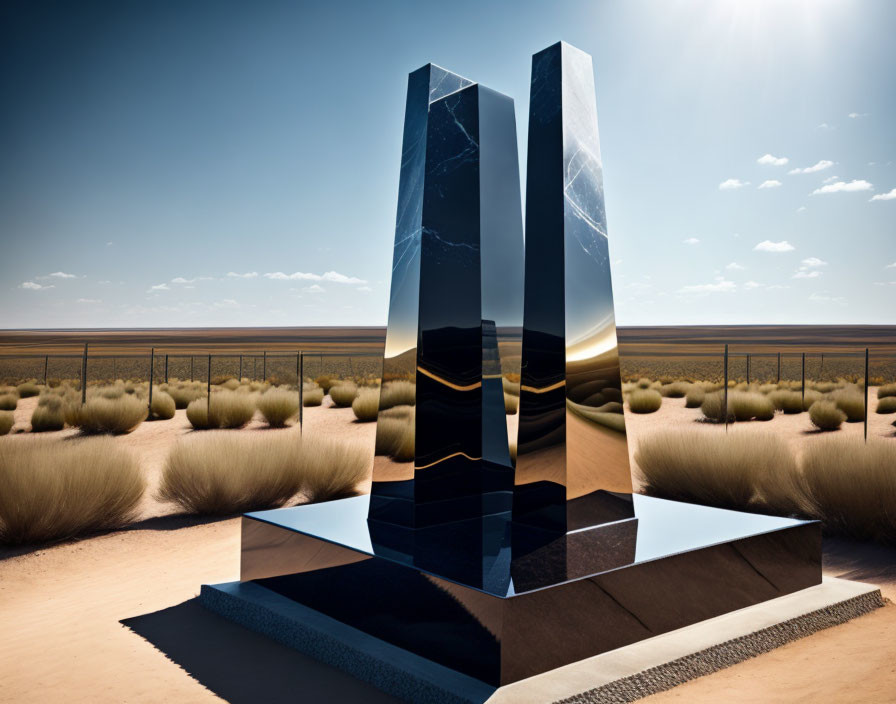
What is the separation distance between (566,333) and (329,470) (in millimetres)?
6466

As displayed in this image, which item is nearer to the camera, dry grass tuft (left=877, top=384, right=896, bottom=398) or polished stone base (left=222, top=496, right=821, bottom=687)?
polished stone base (left=222, top=496, right=821, bottom=687)

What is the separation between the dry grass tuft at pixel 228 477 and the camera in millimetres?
10117

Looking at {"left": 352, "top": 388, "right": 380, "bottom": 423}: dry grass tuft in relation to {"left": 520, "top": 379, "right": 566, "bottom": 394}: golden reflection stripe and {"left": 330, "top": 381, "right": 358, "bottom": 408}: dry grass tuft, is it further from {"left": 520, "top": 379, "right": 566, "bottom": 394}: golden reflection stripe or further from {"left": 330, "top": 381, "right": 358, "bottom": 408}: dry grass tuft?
{"left": 520, "top": 379, "right": 566, "bottom": 394}: golden reflection stripe

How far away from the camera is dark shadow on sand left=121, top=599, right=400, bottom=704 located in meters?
4.22

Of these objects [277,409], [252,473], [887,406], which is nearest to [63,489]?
[252,473]

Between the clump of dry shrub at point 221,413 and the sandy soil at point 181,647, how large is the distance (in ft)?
40.4

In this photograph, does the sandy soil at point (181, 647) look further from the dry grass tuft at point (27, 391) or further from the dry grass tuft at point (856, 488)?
the dry grass tuft at point (27, 391)

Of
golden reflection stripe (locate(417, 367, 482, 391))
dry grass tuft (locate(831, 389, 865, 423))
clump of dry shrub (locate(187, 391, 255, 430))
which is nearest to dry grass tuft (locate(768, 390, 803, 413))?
dry grass tuft (locate(831, 389, 865, 423))

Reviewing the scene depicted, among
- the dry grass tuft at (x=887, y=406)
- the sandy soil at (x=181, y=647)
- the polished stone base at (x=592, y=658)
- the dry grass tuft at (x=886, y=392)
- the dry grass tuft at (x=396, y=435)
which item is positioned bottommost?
the sandy soil at (x=181, y=647)

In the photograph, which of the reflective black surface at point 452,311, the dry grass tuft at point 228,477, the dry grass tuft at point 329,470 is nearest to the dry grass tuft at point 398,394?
the reflective black surface at point 452,311

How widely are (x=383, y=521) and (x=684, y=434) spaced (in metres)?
7.34

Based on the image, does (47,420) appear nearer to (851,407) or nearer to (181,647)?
(181,647)

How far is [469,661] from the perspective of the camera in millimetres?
3922

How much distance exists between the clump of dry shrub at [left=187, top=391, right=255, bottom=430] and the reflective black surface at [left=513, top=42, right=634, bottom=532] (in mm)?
16625
